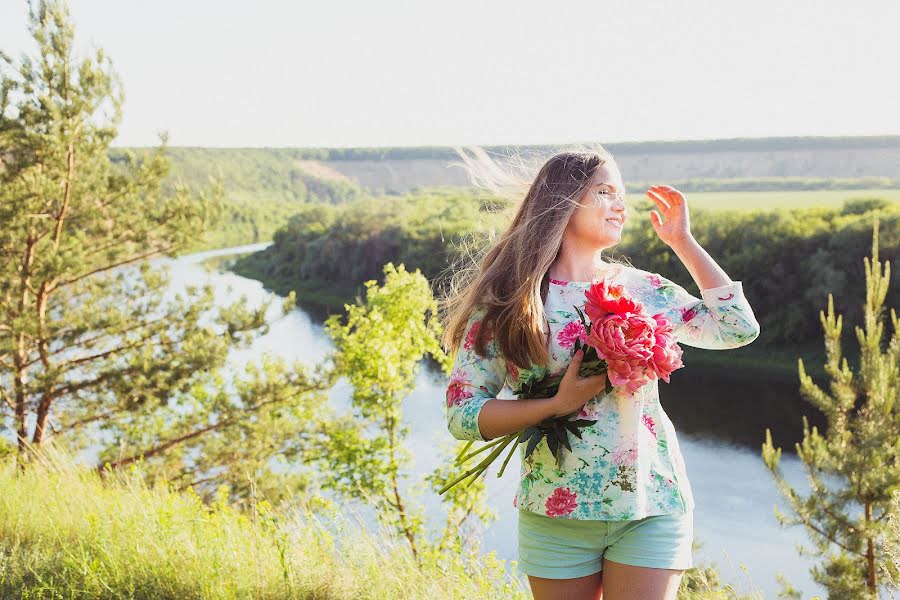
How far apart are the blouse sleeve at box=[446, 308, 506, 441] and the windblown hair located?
0.02 metres

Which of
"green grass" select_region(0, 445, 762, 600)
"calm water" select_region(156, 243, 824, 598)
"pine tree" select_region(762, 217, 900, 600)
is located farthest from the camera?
"calm water" select_region(156, 243, 824, 598)

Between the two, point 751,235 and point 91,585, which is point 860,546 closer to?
point 91,585

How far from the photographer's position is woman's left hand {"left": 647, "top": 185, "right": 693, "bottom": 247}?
6.74ft

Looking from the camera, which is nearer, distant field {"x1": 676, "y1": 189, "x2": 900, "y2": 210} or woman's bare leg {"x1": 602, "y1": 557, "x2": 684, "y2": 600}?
woman's bare leg {"x1": 602, "y1": 557, "x2": 684, "y2": 600}

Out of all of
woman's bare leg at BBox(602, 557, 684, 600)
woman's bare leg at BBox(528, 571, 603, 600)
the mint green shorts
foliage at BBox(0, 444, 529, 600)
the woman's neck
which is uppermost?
the woman's neck

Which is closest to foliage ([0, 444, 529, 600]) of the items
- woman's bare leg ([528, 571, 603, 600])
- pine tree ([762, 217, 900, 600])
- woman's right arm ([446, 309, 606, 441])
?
woman's bare leg ([528, 571, 603, 600])

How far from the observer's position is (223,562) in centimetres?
300

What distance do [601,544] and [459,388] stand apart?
434 millimetres

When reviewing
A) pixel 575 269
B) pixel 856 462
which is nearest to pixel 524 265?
pixel 575 269

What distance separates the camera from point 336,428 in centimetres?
1073

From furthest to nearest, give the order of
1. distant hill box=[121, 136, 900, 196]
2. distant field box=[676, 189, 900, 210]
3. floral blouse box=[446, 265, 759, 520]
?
distant hill box=[121, 136, 900, 196], distant field box=[676, 189, 900, 210], floral blouse box=[446, 265, 759, 520]

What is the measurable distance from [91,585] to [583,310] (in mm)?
2000

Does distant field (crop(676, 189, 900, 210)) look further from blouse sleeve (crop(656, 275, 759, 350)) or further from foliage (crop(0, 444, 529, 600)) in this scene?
blouse sleeve (crop(656, 275, 759, 350))

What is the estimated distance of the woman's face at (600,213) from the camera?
202 centimetres
